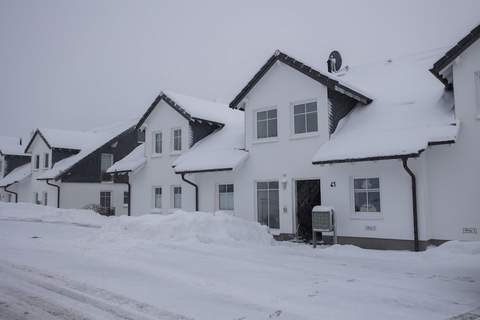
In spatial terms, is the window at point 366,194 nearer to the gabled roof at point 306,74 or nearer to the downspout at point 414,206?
the downspout at point 414,206

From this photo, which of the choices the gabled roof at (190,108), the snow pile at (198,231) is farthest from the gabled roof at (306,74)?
the snow pile at (198,231)

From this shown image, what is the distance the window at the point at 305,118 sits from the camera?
52.0 feet

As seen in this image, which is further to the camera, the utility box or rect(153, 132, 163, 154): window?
rect(153, 132, 163, 154): window

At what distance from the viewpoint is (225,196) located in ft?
61.4

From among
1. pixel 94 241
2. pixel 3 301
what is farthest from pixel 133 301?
pixel 94 241

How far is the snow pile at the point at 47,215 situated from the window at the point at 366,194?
1344 centimetres

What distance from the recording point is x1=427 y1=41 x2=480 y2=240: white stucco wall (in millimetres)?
12164

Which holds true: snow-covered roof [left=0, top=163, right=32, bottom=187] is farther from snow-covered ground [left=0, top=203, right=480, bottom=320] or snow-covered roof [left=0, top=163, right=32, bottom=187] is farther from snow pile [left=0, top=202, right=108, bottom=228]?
snow-covered ground [left=0, top=203, right=480, bottom=320]

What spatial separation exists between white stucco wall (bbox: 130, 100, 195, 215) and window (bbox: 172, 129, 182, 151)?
0.72ft

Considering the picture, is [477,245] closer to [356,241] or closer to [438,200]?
[438,200]

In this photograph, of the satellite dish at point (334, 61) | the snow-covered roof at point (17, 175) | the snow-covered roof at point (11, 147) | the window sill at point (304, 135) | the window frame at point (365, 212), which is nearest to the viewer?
the window frame at point (365, 212)

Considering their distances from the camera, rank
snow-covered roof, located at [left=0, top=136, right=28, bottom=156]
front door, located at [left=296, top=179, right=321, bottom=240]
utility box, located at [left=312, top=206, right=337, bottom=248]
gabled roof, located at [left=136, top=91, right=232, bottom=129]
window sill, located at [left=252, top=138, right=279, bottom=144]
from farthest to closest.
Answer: snow-covered roof, located at [left=0, top=136, right=28, bottom=156]
gabled roof, located at [left=136, top=91, right=232, bottom=129]
window sill, located at [left=252, top=138, right=279, bottom=144]
front door, located at [left=296, top=179, right=321, bottom=240]
utility box, located at [left=312, top=206, right=337, bottom=248]

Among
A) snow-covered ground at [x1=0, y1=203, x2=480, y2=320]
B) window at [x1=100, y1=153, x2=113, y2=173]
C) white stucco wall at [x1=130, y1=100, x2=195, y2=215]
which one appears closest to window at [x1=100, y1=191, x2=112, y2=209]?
window at [x1=100, y1=153, x2=113, y2=173]

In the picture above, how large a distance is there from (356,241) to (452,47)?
684cm
